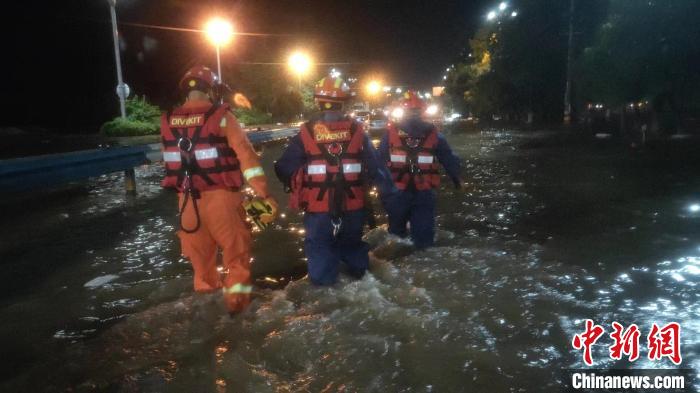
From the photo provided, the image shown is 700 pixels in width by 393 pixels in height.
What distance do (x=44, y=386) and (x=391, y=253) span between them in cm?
393

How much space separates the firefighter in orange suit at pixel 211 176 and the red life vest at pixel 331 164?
0.48 m

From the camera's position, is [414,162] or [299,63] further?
[299,63]

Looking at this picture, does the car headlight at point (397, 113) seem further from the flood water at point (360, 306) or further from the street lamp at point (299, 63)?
the street lamp at point (299, 63)

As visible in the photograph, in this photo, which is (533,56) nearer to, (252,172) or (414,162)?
(414,162)

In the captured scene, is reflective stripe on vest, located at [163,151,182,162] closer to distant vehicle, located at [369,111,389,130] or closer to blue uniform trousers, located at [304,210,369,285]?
blue uniform trousers, located at [304,210,369,285]

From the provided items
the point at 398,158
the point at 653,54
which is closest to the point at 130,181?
the point at 398,158

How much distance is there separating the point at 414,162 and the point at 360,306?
2225mm

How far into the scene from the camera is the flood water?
3.87 meters

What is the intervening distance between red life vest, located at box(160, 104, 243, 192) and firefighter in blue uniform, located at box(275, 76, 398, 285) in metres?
0.57

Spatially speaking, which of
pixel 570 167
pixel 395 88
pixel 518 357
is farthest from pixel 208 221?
pixel 395 88

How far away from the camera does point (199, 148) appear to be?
4.79 m

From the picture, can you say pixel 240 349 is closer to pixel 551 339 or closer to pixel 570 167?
pixel 551 339

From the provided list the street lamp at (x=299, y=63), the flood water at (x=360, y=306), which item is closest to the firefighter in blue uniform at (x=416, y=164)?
the flood water at (x=360, y=306)

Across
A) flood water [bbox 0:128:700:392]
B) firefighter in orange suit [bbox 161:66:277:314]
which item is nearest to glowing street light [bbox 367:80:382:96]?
flood water [bbox 0:128:700:392]
